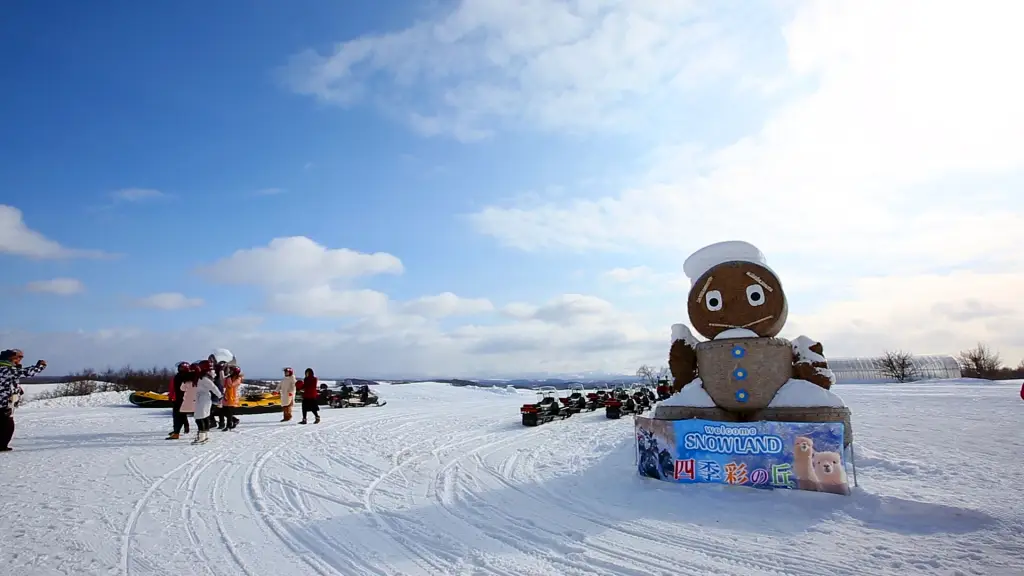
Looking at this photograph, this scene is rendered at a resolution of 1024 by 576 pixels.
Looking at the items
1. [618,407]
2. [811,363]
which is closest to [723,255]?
[811,363]

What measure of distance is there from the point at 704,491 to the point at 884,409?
14888 millimetres

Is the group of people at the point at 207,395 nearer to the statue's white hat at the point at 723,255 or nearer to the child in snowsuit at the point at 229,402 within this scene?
the child in snowsuit at the point at 229,402

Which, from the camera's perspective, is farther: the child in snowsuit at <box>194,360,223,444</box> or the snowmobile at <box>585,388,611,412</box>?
the snowmobile at <box>585,388,611,412</box>

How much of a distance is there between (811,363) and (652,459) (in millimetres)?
2893

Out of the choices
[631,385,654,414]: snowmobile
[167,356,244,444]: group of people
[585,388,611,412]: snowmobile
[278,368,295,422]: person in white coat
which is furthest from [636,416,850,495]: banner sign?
[585,388,611,412]: snowmobile

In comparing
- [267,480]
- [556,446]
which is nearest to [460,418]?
[556,446]

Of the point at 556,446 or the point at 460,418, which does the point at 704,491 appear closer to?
the point at 556,446

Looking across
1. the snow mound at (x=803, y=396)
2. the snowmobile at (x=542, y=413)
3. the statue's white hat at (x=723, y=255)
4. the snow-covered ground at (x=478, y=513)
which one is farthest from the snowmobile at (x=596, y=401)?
the snow mound at (x=803, y=396)

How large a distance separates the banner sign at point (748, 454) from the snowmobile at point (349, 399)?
1763 centimetres

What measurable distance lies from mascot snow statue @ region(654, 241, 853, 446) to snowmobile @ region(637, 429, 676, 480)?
823 millimetres

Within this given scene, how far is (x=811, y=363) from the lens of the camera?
809 cm

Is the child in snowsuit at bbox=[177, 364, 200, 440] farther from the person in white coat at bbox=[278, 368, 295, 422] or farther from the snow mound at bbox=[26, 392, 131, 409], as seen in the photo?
the snow mound at bbox=[26, 392, 131, 409]

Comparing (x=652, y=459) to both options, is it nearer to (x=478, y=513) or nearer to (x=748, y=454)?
(x=748, y=454)

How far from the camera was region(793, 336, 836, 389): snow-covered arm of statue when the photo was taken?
314 inches
